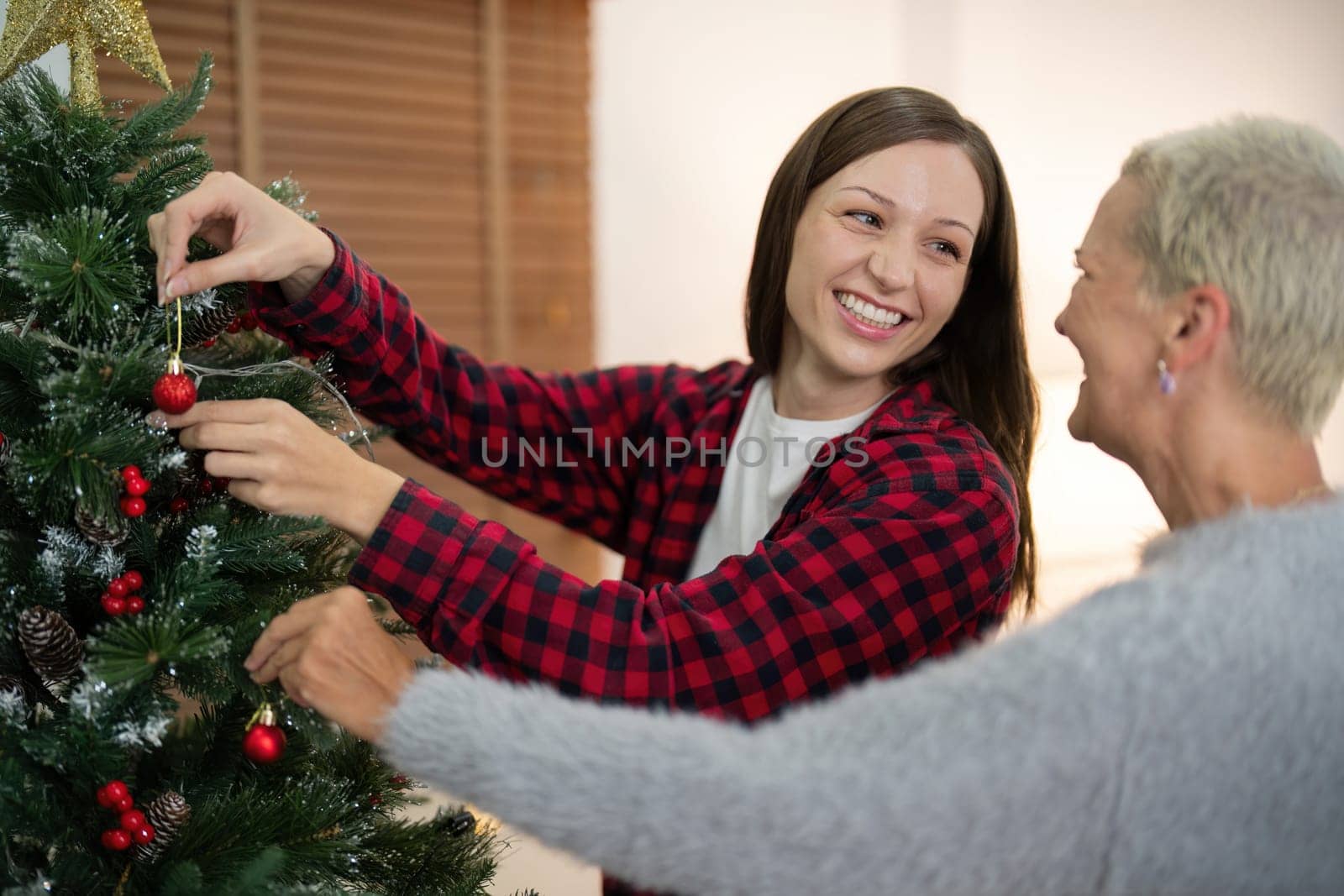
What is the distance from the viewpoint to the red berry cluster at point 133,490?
73cm

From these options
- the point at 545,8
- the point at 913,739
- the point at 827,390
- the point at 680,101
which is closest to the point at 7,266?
the point at 913,739

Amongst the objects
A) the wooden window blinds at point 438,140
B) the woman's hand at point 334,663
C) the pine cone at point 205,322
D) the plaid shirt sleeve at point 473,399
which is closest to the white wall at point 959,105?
the wooden window blinds at point 438,140

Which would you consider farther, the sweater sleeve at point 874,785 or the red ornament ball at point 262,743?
the red ornament ball at point 262,743

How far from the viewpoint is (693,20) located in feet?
8.20

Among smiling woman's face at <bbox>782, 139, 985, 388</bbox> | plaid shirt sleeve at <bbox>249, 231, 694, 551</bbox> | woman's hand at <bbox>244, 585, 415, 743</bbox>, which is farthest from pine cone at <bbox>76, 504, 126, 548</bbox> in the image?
smiling woman's face at <bbox>782, 139, 985, 388</bbox>

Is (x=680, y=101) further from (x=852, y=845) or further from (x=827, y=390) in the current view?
(x=852, y=845)

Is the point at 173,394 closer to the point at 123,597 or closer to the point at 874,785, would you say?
the point at 123,597

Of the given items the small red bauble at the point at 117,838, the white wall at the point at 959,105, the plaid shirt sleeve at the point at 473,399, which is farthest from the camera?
the white wall at the point at 959,105

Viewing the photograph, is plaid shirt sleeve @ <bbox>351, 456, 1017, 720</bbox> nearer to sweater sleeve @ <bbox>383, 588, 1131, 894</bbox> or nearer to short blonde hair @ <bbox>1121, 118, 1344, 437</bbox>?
sweater sleeve @ <bbox>383, 588, 1131, 894</bbox>

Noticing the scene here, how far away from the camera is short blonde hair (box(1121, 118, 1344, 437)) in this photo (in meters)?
0.78

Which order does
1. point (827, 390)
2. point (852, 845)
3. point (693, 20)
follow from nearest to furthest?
1. point (852, 845)
2. point (827, 390)
3. point (693, 20)

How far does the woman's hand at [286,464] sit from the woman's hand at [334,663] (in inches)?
3.3

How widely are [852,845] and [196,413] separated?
56 cm

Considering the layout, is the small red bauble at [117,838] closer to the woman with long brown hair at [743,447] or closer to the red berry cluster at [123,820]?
the red berry cluster at [123,820]
